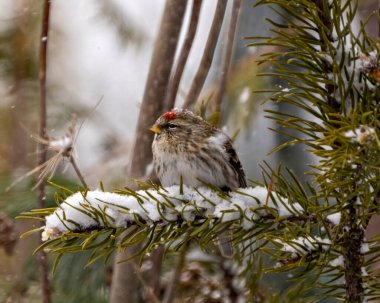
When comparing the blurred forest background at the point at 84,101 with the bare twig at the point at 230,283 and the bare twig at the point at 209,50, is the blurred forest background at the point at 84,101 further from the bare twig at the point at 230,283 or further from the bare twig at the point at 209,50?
the bare twig at the point at 230,283

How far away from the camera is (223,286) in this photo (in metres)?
0.88

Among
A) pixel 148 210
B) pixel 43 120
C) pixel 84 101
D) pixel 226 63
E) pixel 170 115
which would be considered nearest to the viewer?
pixel 148 210

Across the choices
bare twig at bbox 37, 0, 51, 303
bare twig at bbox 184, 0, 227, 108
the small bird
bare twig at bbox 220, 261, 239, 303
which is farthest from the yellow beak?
bare twig at bbox 220, 261, 239, 303

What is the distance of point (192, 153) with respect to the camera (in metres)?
1.58

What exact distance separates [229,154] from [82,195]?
2.75ft

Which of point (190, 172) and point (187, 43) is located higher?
point (187, 43)

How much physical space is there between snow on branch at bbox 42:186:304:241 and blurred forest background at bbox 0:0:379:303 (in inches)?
22.8

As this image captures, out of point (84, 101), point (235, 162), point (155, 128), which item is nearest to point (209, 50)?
point (155, 128)

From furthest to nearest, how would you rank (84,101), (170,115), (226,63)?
1. (84,101)
2. (170,115)
3. (226,63)

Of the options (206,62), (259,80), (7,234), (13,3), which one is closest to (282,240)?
(206,62)

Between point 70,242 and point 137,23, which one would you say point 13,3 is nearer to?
point 137,23

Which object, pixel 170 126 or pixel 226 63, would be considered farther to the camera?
pixel 170 126

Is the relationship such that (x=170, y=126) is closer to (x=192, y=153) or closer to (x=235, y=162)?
(x=192, y=153)

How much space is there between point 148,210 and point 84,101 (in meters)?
1.73
